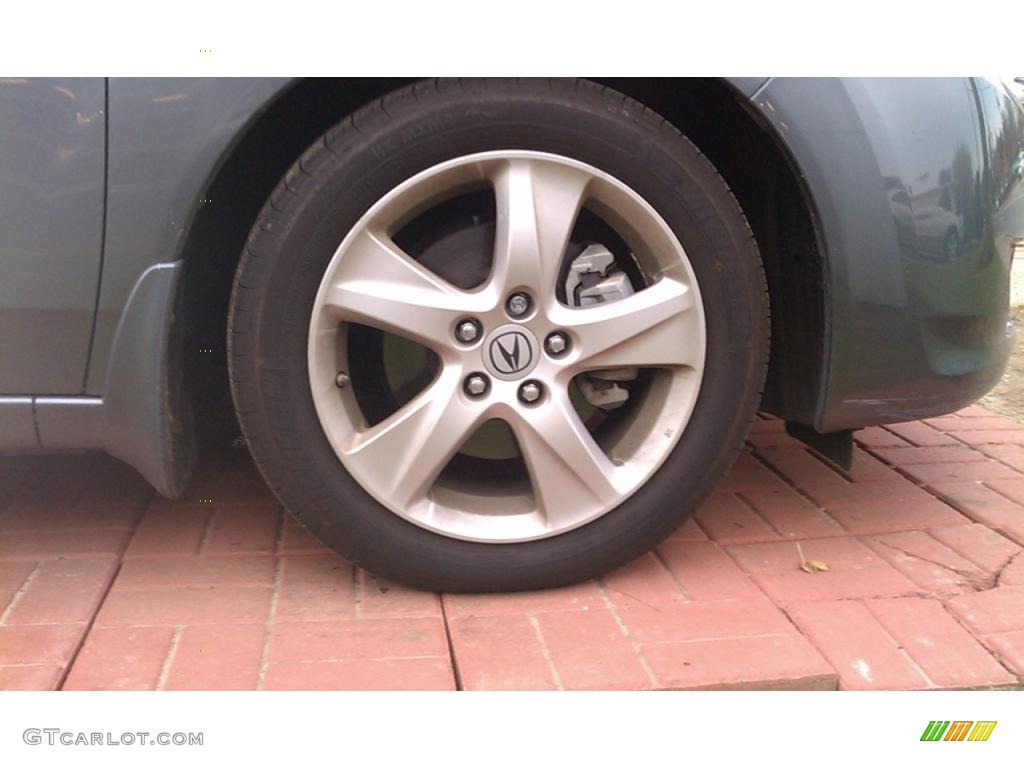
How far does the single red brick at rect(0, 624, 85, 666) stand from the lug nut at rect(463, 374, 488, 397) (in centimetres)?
83

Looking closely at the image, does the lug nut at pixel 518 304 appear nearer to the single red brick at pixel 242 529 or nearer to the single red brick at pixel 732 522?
the single red brick at pixel 732 522

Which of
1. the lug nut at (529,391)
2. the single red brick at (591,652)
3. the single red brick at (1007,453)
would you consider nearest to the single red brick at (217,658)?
the single red brick at (591,652)

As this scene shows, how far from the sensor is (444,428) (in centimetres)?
185

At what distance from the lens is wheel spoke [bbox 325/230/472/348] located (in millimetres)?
1784

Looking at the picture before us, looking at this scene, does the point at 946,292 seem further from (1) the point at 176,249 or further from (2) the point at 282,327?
(1) the point at 176,249

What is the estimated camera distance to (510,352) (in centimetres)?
184

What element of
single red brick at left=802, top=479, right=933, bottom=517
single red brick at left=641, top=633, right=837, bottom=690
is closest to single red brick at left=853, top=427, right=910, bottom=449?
single red brick at left=802, top=479, right=933, bottom=517

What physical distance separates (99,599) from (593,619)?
0.95 meters

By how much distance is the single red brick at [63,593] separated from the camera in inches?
74.1

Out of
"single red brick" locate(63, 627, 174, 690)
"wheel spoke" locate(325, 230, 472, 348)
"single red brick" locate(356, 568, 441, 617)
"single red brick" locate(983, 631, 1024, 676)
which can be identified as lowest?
"single red brick" locate(63, 627, 174, 690)

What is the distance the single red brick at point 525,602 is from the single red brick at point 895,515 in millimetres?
724

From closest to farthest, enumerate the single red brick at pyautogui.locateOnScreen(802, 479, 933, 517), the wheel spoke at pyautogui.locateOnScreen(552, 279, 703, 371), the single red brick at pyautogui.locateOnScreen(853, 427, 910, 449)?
the wheel spoke at pyautogui.locateOnScreen(552, 279, 703, 371) → the single red brick at pyautogui.locateOnScreen(802, 479, 933, 517) → the single red brick at pyautogui.locateOnScreen(853, 427, 910, 449)

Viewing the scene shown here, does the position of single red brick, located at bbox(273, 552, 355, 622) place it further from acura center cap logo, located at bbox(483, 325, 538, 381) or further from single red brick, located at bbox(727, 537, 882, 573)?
single red brick, located at bbox(727, 537, 882, 573)

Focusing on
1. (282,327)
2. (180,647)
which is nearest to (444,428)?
(282,327)
